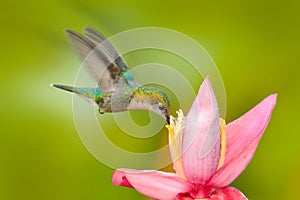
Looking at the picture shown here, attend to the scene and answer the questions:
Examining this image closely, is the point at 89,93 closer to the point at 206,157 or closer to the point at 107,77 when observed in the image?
the point at 107,77

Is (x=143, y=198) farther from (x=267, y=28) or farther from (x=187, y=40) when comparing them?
(x=267, y=28)

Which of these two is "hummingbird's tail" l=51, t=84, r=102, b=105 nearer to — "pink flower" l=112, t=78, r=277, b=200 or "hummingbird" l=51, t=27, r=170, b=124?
"hummingbird" l=51, t=27, r=170, b=124

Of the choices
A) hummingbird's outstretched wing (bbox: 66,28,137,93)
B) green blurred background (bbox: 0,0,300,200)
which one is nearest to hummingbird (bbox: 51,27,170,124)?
hummingbird's outstretched wing (bbox: 66,28,137,93)

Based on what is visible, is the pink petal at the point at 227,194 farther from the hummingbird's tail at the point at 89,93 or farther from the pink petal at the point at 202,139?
the hummingbird's tail at the point at 89,93

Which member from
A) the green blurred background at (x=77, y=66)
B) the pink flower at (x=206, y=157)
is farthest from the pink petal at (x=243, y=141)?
the green blurred background at (x=77, y=66)

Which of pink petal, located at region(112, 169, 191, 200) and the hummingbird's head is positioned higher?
the hummingbird's head

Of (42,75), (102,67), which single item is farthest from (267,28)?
(102,67)
